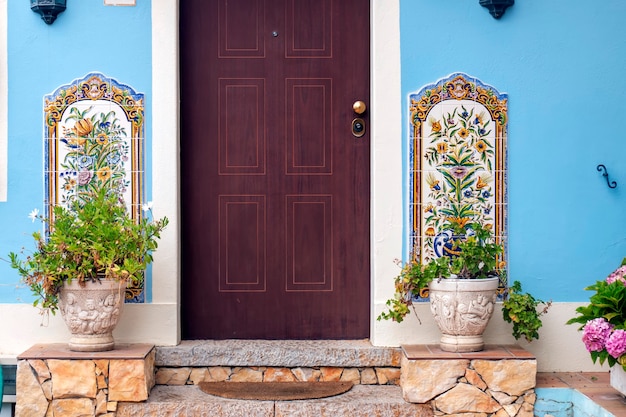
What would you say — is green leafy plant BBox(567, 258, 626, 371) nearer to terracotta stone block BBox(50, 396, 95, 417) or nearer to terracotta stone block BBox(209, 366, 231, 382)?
terracotta stone block BBox(209, 366, 231, 382)

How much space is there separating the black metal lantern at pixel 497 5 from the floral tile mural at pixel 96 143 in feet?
6.10

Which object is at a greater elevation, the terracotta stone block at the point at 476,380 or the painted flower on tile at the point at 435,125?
the painted flower on tile at the point at 435,125

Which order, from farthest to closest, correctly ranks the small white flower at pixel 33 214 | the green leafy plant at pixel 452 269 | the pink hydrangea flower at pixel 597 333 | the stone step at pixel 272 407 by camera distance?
the small white flower at pixel 33 214 → the green leafy plant at pixel 452 269 → the stone step at pixel 272 407 → the pink hydrangea flower at pixel 597 333

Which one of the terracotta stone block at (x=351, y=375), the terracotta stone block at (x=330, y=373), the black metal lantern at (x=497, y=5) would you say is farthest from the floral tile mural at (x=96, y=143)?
the black metal lantern at (x=497, y=5)

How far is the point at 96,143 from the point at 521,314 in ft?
7.66

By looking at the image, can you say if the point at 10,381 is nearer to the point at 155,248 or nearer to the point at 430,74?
the point at 155,248

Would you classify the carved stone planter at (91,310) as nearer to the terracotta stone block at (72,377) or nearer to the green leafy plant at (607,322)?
the terracotta stone block at (72,377)

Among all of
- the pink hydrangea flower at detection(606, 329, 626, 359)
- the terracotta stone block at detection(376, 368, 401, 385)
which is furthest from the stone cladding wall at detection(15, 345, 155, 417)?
the pink hydrangea flower at detection(606, 329, 626, 359)

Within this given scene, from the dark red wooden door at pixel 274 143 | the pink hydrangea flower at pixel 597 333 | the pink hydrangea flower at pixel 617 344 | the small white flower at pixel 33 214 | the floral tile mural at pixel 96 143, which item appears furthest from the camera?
the dark red wooden door at pixel 274 143

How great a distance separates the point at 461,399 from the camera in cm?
414

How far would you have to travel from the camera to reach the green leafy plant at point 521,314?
4301 mm

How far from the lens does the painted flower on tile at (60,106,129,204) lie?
4539mm

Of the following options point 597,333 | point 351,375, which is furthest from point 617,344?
point 351,375

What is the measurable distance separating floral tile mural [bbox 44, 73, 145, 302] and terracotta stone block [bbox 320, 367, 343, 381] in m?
1.07
